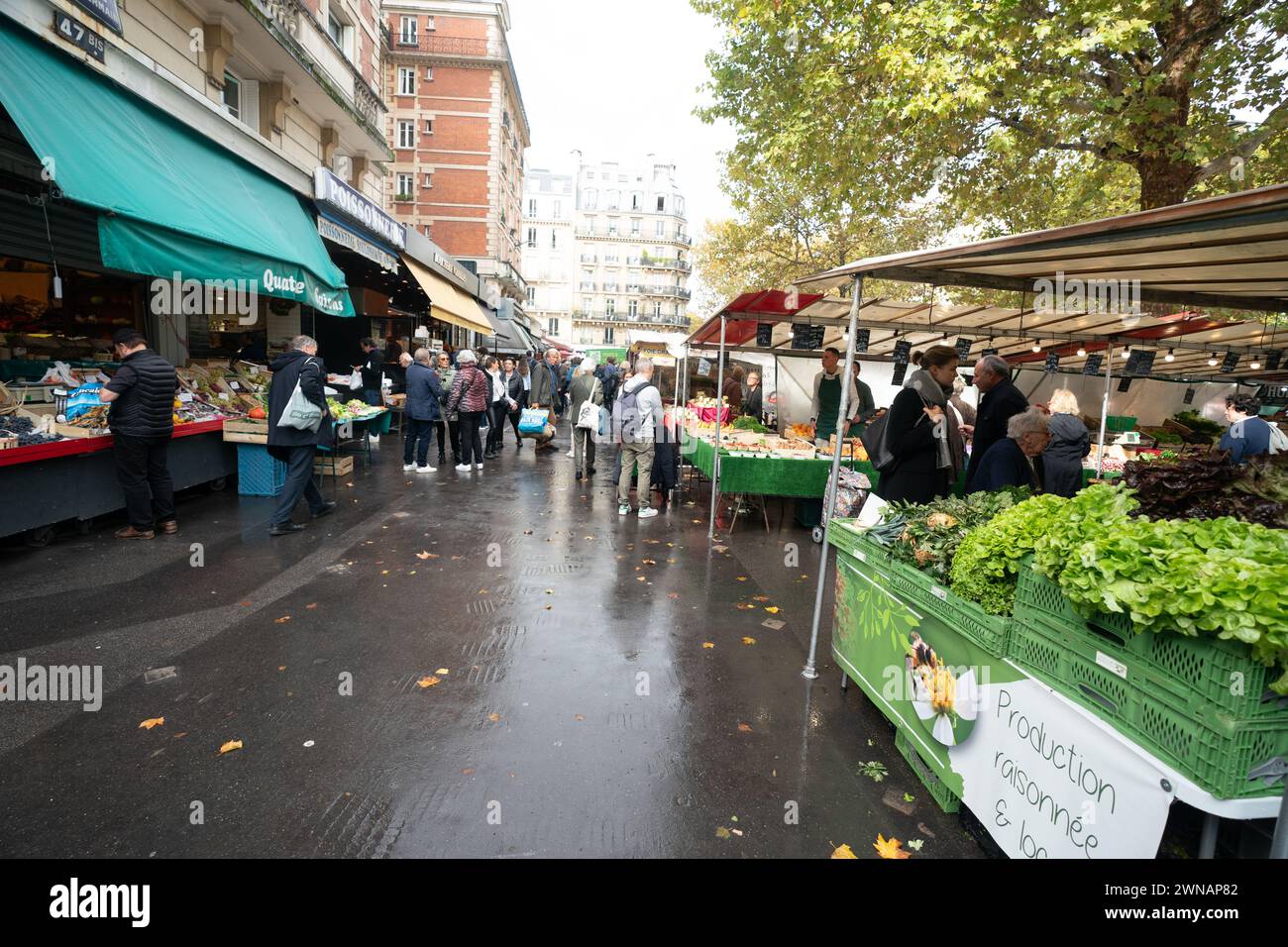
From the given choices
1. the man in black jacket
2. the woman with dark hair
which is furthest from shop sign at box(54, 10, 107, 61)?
the woman with dark hair

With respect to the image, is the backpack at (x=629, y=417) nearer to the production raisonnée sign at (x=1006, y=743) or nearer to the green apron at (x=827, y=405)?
the green apron at (x=827, y=405)

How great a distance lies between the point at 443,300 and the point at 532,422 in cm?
449

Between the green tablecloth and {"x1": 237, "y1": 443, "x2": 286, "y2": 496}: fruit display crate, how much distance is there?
6.33m

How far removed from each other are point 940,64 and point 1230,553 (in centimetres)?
876

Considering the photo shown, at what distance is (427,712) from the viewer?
3893 millimetres

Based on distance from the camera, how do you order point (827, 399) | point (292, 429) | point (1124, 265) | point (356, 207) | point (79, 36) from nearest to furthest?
point (1124, 265)
point (79, 36)
point (292, 429)
point (827, 399)
point (356, 207)

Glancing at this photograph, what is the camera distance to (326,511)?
852 centimetres

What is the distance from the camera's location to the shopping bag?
48.5 ft

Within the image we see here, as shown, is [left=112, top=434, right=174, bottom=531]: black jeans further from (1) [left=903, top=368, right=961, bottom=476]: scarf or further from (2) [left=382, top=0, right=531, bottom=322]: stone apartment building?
(2) [left=382, top=0, right=531, bottom=322]: stone apartment building

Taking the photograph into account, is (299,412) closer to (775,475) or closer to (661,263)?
(775,475)

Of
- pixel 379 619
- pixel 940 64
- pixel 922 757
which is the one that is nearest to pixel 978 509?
pixel 922 757

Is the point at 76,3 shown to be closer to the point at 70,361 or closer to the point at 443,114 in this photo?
the point at 70,361

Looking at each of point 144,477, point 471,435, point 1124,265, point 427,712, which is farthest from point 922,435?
point 471,435

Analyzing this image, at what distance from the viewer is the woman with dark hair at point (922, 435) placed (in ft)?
17.5
